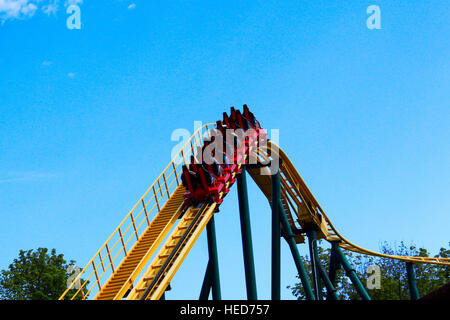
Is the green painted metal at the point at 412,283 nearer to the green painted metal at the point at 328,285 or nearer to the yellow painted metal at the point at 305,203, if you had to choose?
the yellow painted metal at the point at 305,203

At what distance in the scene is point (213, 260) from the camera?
13.9 metres

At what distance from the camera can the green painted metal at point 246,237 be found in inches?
533

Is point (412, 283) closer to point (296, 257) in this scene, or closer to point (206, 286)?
point (296, 257)

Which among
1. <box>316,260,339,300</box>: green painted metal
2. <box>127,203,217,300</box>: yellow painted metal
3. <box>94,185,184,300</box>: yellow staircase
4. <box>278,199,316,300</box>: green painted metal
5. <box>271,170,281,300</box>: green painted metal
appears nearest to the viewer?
<box>127,203,217,300</box>: yellow painted metal

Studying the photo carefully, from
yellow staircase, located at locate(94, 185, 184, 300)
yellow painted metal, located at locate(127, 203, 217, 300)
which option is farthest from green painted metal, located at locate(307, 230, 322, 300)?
yellow painted metal, located at locate(127, 203, 217, 300)

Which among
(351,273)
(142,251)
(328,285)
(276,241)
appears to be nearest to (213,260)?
(276,241)

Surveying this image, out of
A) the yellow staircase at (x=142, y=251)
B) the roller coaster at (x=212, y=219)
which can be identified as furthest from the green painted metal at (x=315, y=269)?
the yellow staircase at (x=142, y=251)

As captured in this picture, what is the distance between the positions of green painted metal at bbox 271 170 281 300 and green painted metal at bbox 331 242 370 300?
12.1 ft

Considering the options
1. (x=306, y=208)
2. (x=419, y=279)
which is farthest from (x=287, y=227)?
(x=419, y=279)

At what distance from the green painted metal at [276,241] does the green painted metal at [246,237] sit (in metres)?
1.08

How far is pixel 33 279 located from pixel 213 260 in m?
14.6

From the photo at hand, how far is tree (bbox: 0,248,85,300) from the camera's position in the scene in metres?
24.3

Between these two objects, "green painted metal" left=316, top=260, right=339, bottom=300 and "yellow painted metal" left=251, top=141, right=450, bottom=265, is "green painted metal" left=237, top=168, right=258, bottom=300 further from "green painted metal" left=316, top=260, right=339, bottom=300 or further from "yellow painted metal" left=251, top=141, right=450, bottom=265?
"green painted metal" left=316, top=260, right=339, bottom=300
